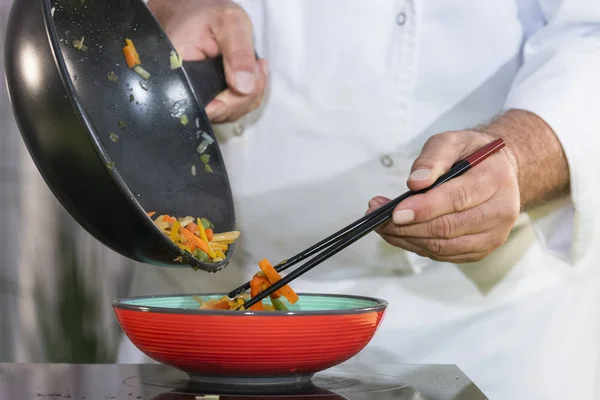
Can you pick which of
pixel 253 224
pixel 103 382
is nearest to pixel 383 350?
pixel 253 224

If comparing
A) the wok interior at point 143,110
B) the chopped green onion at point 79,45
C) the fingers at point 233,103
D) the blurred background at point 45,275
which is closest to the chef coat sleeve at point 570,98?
the fingers at point 233,103

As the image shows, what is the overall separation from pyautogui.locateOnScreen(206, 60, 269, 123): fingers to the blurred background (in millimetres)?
579

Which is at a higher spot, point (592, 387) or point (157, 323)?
point (157, 323)

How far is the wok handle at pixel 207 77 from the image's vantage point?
1205mm

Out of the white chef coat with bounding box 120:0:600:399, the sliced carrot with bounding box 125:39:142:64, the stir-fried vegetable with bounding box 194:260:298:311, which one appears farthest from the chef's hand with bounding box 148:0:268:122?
the stir-fried vegetable with bounding box 194:260:298:311

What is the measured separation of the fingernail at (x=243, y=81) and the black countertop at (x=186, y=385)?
0.47 m

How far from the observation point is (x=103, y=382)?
82 centimetres

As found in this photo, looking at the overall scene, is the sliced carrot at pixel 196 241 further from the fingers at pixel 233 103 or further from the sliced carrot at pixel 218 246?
the fingers at pixel 233 103

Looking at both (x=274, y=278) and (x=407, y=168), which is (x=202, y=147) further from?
(x=407, y=168)

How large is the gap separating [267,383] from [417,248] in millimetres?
360

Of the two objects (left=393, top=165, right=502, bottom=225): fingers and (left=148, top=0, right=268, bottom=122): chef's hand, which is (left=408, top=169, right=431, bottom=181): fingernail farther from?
(left=148, top=0, right=268, bottom=122): chef's hand

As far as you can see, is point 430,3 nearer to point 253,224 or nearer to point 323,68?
point 323,68

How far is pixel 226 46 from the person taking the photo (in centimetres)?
129

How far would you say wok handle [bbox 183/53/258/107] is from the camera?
1.20 metres
